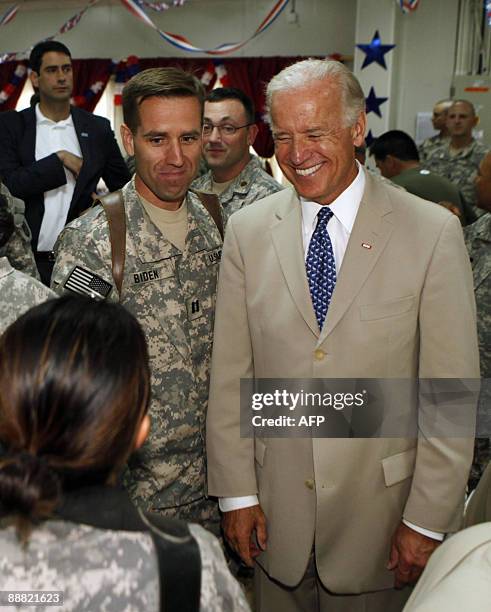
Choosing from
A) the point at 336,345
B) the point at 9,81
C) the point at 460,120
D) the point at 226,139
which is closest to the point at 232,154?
the point at 226,139

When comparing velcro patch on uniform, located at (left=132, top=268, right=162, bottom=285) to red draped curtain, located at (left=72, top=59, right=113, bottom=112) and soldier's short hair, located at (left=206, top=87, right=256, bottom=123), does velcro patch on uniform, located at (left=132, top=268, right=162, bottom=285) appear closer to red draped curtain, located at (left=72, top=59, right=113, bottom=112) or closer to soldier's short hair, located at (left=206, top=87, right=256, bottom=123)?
soldier's short hair, located at (left=206, top=87, right=256, bottom=123)

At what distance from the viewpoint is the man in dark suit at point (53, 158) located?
11.1ft

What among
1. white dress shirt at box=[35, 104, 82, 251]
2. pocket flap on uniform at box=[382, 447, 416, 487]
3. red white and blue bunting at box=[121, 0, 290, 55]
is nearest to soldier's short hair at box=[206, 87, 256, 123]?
white dress shirt at box=[35, 104, 82, 251]

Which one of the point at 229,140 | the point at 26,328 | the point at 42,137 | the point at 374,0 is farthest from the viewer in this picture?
the point at 374,0

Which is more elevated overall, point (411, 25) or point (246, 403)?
point (411, 25)

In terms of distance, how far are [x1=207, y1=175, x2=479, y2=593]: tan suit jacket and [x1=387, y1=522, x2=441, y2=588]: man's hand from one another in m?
0.04

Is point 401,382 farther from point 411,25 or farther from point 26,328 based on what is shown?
point 411,25

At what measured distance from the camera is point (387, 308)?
1661mm

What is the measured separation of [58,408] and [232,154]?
2.49 m

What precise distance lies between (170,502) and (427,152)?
5130 mm

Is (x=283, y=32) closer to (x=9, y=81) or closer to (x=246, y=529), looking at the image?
(x=9, y=81)

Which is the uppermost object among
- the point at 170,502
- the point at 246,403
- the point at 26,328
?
the point at 26,328

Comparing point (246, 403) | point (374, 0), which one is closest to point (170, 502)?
point (246, 403)

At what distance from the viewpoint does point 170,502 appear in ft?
6.30
